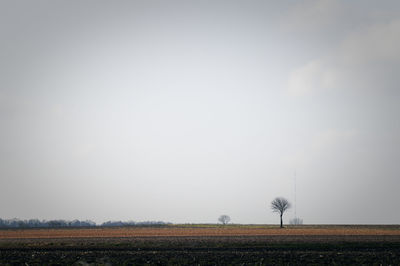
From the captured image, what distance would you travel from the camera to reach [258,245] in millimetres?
40219

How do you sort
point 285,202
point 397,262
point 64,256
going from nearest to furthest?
point 397,262, point 64,256, point 285,202

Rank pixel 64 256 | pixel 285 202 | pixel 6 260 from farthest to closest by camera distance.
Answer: pixel 285 202 → pixel 64 256 → pixel 6 260

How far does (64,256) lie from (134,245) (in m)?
10.0

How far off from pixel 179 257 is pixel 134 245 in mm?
11829

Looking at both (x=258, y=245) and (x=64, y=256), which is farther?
(x=258, y=245)

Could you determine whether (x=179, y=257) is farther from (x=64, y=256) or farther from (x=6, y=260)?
(x=6, y=260)

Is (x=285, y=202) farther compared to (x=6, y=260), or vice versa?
(x=285, y=202)

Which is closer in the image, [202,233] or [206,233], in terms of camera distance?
[206,233]

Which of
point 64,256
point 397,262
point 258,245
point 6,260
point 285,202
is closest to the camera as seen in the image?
point 397,262

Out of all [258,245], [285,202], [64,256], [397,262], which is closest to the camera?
[397,262]

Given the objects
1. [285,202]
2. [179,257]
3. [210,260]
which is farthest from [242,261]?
[285,202]

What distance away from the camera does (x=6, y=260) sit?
30.8 m

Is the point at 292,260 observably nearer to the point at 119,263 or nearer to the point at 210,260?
the point at 210,260

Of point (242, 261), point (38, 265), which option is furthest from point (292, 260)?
point (38, 265)
